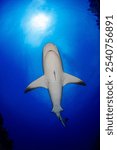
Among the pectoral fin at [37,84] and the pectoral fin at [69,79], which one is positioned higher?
the pectoral fin at [69,79]

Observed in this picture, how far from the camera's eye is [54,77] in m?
2.29

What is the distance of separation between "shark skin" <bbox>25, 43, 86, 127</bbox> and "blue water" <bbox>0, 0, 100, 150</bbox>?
0.07 ft

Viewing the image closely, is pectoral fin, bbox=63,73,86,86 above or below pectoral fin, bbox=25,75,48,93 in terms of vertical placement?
above

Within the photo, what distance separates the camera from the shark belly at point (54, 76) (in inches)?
90.0

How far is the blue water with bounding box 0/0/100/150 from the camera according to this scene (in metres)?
2.29

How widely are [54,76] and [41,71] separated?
0.07 meters

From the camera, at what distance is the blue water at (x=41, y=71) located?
2293mm

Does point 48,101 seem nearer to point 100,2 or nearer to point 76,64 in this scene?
point 76,64

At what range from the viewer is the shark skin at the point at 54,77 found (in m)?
2.28

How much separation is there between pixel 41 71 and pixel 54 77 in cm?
7

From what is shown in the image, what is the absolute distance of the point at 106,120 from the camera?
234cm

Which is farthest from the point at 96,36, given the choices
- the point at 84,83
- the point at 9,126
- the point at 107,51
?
the point at 9,126

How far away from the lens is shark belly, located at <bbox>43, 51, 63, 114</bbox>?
2.29m

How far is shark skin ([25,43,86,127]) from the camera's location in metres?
2.28
